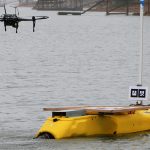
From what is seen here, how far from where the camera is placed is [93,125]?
3525cm

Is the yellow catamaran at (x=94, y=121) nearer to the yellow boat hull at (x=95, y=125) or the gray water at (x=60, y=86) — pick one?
the yellow boat hull at (x=95, y=125)

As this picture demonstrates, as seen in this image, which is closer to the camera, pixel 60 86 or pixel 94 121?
pixel 94 121

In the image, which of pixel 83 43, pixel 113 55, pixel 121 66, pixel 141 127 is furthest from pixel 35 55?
pixel 141 127

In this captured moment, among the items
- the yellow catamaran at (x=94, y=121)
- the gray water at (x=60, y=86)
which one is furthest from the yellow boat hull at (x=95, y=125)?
the gray water at (x=60, y=86)

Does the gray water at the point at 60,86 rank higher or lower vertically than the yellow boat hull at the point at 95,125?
lower

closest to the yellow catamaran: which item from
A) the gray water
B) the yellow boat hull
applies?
the yellow boat hull

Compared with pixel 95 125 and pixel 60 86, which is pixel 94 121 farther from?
pixel 60 86

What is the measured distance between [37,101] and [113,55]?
151 ft

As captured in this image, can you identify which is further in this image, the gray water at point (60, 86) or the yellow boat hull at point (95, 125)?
the gray water at point (60, 86)

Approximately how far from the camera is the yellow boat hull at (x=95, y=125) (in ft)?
113

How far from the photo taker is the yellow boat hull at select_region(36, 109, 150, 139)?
34344mm

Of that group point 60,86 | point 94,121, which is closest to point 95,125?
point 94,121

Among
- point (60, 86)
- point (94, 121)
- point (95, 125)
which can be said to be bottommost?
point (60, 86)

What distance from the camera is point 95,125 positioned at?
35.3 m
